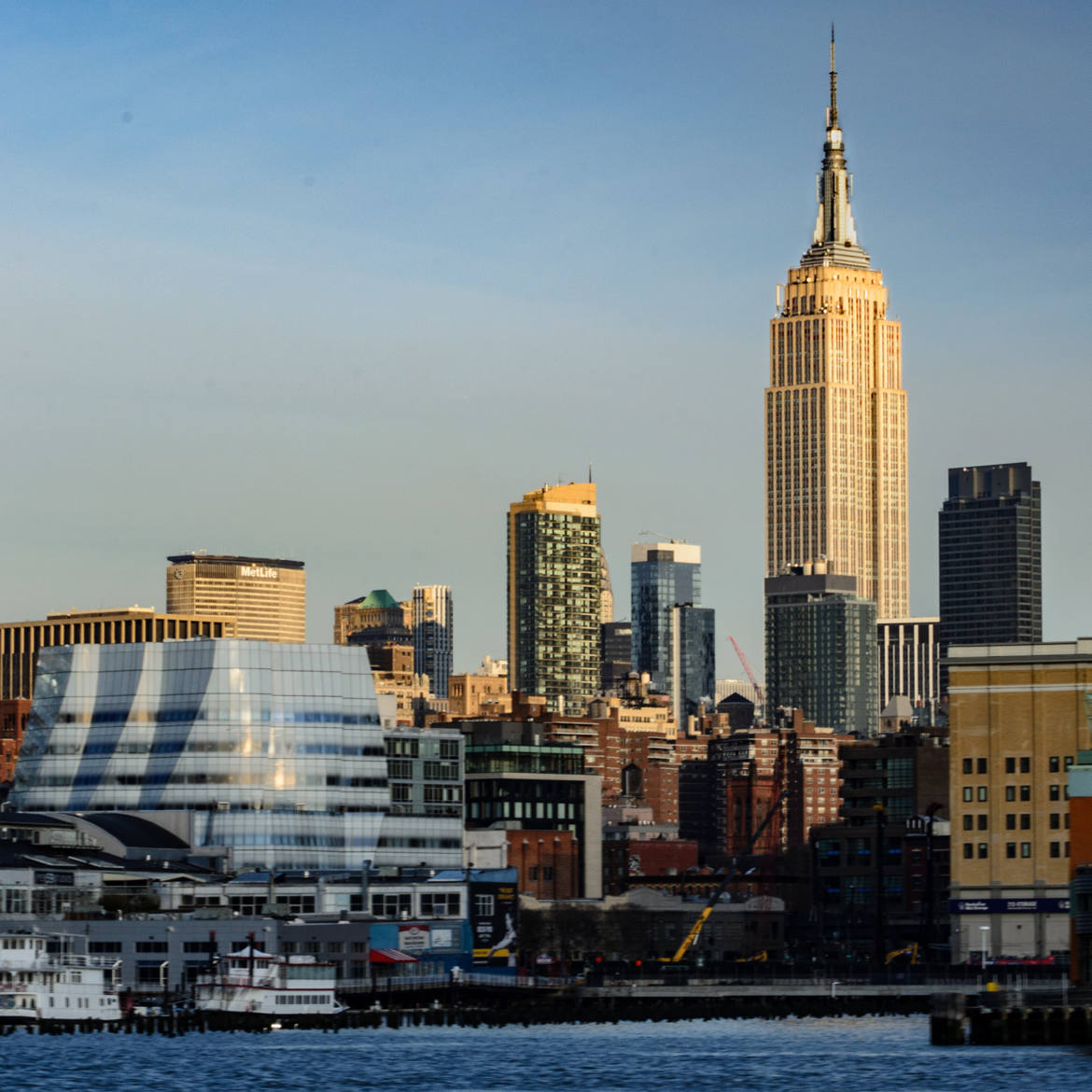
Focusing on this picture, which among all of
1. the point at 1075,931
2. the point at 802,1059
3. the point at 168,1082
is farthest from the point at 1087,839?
the point at 168,1082

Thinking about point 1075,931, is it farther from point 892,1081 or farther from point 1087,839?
point 892,1081

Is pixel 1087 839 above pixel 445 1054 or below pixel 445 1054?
above

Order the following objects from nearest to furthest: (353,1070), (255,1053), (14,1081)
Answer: (14,1081) < (353,1070) < (255,1053)

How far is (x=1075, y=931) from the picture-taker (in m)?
199

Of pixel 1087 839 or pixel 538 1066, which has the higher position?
pixel 1087 839

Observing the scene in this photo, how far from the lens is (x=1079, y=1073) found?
173 metres

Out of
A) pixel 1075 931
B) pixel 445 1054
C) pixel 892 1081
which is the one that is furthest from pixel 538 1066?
pixel 1075 931

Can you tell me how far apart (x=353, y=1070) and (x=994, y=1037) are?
41377mm

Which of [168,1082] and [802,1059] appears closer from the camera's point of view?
[168,1082]

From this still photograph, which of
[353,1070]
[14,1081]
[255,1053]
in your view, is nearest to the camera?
[14,1081]

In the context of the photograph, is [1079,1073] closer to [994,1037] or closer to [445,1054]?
[994,1037]

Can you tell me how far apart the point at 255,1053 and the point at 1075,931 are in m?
55.8

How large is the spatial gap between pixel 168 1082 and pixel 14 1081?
8.92 meters

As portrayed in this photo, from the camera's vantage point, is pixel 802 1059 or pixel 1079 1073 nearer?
pixel 1079 1073
